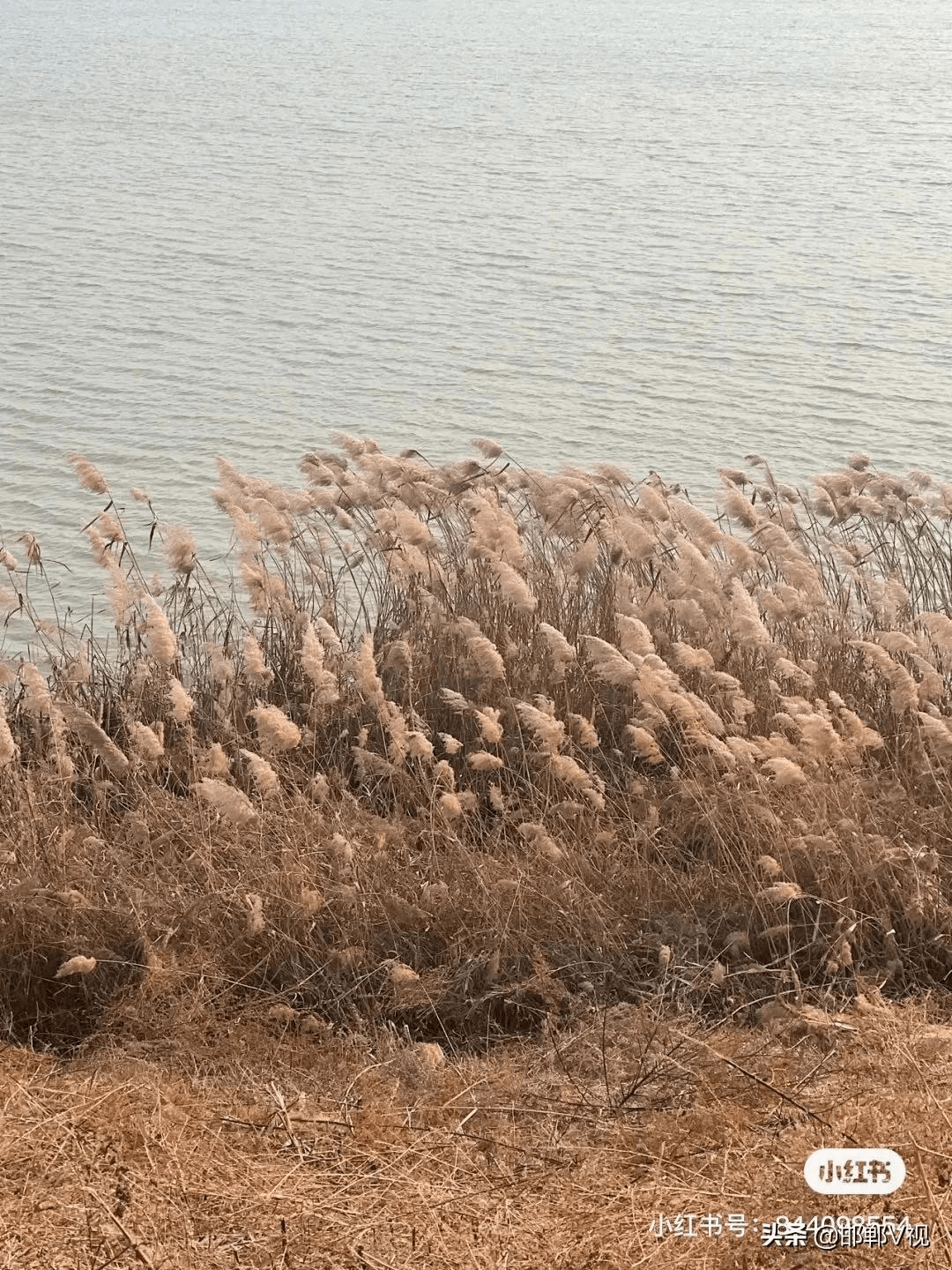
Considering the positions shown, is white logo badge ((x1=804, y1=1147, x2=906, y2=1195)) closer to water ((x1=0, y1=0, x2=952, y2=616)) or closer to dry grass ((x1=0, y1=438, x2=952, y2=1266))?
dry grass ((x1=0, y1=438, x2=952, y2=1266))

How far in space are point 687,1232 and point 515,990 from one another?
117cm

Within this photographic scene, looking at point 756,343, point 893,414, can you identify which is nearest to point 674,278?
→ point 756,343

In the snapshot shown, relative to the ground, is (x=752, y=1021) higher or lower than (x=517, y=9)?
lower

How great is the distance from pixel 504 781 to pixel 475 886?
32.4 inches

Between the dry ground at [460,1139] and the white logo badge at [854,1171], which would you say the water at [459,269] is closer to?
the dry ground at [460,1139]

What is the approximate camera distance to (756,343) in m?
14.5

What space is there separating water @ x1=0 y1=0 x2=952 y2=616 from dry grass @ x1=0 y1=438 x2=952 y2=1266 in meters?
4.03

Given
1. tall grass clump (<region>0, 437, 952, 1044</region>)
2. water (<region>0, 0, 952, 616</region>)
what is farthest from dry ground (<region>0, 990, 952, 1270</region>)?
water (<region>0, 0, 952, 616</region>)

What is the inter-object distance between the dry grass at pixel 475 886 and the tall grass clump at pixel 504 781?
0.02m

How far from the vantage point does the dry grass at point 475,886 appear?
3074 mm

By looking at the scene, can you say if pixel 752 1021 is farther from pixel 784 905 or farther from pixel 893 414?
pixel 893 414

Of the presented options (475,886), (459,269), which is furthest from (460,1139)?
(459,269)

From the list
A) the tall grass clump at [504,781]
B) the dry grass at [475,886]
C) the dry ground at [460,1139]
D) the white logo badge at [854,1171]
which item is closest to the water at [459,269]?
the tall grass clump at [504,781]

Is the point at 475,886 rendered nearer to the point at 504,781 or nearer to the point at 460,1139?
the point at 504,781
